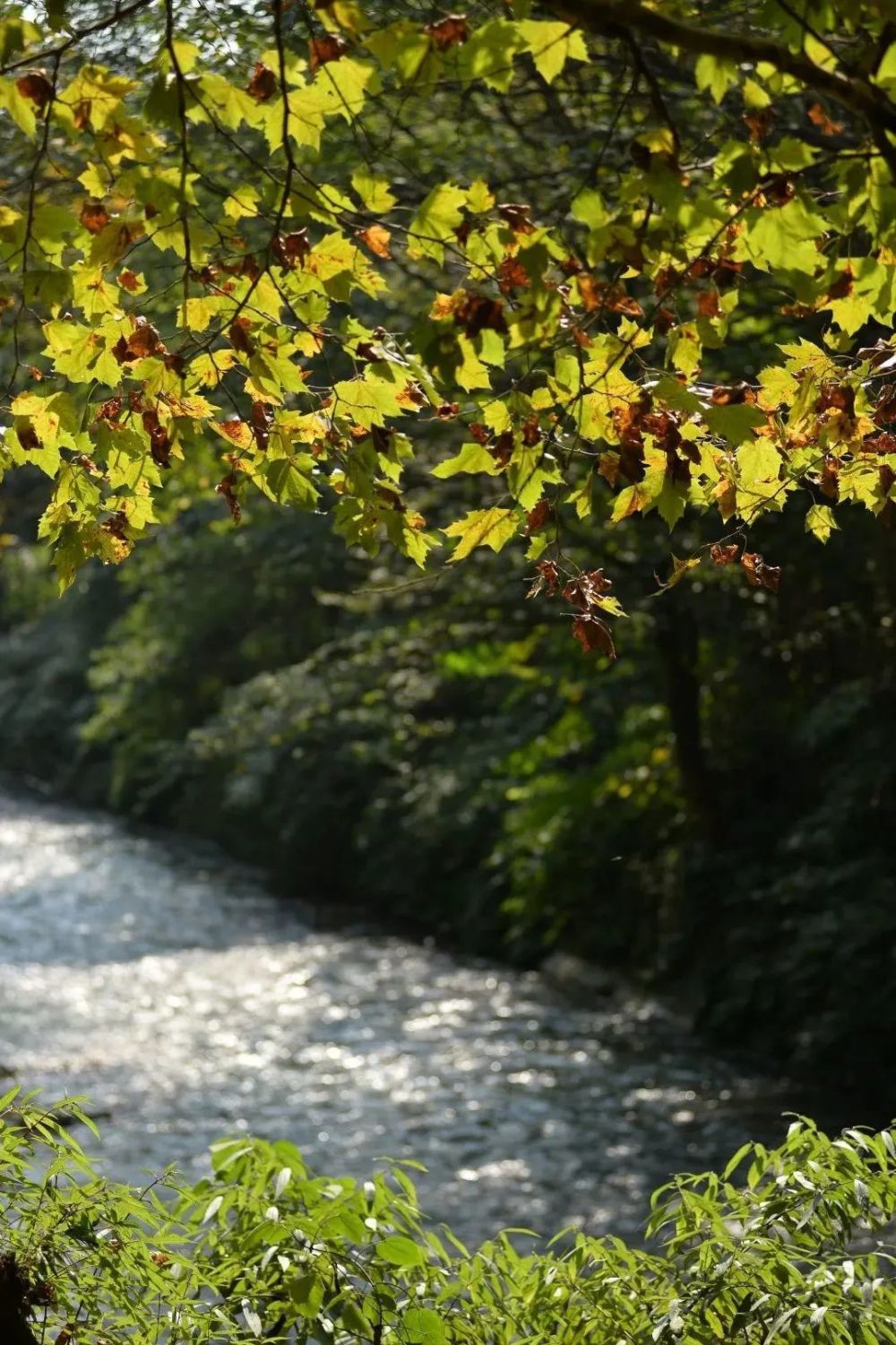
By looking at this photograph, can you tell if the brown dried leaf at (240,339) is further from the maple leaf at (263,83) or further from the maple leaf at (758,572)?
the maple leaf at (758,572)

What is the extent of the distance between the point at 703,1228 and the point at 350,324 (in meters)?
2.02

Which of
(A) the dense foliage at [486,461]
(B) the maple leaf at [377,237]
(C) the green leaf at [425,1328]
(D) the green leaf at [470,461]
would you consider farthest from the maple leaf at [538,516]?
(C) the green leaf at [425,1328]

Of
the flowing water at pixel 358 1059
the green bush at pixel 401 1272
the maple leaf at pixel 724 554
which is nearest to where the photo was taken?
the green bush at pixel 401 1272

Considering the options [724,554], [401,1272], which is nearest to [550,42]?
[724,554]

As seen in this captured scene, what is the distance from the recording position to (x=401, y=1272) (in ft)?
12.3

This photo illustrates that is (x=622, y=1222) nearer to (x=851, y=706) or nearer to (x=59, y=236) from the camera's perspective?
(x=851, y=706)

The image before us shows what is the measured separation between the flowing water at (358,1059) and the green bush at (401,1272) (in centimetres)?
287

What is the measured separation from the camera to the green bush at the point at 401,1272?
337cm

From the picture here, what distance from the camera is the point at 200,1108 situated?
9711 mm

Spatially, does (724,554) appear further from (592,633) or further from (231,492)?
(231,492)

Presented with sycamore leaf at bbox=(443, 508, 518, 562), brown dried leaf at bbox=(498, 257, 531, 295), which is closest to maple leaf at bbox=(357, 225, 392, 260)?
brown dried leaf at bbox=(498, 257, 531, 295)

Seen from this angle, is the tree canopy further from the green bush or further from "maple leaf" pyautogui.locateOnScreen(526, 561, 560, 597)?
the green bush

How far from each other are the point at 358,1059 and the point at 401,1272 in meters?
7.10

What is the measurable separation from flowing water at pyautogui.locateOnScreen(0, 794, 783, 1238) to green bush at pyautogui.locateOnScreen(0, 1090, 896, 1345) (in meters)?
2.87
